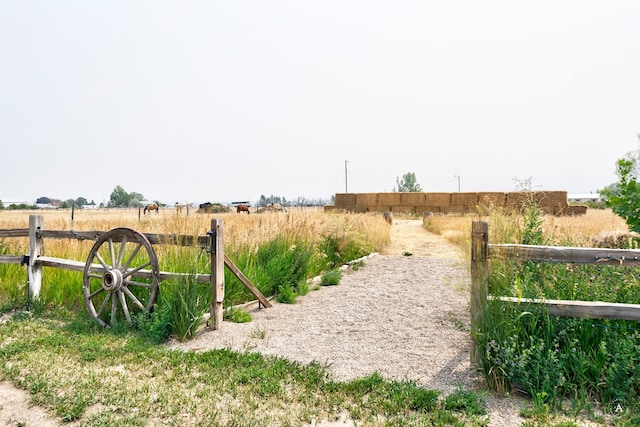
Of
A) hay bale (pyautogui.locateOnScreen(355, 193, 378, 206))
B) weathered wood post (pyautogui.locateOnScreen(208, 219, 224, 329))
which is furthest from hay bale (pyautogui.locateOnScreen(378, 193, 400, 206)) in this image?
weathered wood post (pyautogui.locateOnScreen(208, 219, 224, 329))

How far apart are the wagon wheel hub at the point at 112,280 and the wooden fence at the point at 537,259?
4.39 metres

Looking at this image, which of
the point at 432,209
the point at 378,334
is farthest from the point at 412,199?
the point at 378,334

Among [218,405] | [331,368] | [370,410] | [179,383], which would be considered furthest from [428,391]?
[179,383]

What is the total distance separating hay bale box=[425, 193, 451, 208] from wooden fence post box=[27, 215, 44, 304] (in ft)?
107

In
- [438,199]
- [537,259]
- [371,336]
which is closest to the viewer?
[537,259]

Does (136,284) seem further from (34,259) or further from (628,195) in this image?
(628,195)

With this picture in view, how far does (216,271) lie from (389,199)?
3327 cm

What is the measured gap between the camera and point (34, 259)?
684cm

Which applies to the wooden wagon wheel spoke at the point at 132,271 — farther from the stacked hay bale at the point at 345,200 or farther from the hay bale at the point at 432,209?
the stacked hay bale at the point at 345,200

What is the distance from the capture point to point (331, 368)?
4262 mm

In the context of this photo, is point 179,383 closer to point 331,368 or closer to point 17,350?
point 331,368

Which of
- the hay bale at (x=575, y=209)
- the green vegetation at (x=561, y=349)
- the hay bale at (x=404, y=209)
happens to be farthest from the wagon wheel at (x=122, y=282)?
the hay bale at (x=404, y=209)

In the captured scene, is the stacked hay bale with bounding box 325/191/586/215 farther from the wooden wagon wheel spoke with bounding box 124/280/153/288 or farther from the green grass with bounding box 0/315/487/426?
the green grass with bounding box 0/315/487/426

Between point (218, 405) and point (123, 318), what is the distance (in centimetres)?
295
